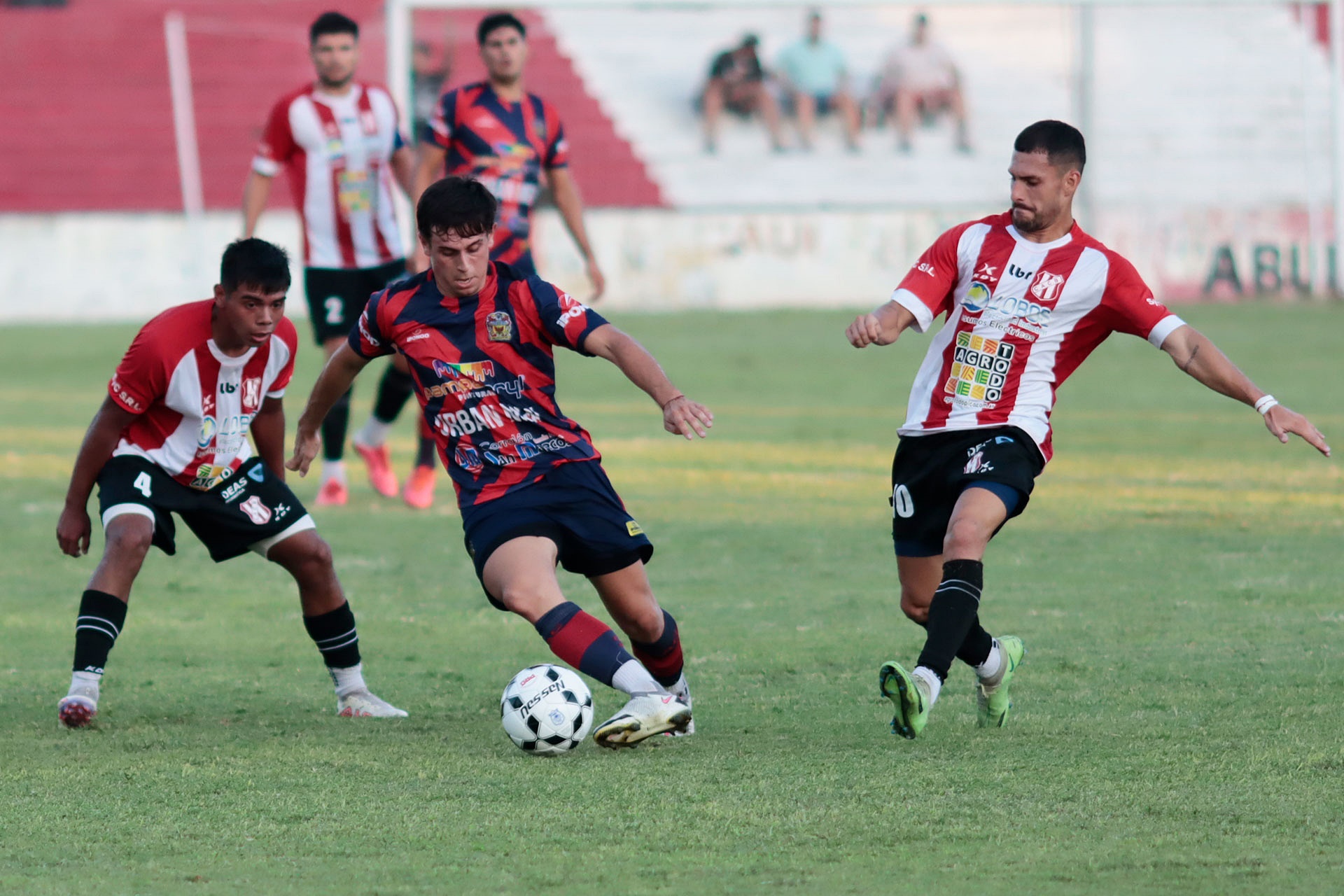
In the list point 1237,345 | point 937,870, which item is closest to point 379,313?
point 937,870

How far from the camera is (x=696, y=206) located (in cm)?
2611

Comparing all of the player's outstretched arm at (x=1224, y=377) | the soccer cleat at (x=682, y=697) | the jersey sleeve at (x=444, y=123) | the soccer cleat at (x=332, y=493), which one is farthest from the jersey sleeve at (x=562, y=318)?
the soccer cleat at (x=332, y=493)

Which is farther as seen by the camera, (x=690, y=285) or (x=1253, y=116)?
(x=1253, y=116)

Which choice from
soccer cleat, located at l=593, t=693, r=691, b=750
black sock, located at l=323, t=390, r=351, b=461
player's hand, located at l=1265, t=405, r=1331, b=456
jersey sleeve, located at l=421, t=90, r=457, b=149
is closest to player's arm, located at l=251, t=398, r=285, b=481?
soccer cleat, located at l=593, t=693, r=691, b=750

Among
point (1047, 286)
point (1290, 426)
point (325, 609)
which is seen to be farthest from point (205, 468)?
point (1290, 426)

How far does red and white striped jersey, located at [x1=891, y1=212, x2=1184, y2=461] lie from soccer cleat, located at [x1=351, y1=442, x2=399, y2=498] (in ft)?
17.1

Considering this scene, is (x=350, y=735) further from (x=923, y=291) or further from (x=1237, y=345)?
(x=1237, y=345)

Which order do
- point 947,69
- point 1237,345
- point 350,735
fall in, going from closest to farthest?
point 350,735
point 1237,345
point 947,69

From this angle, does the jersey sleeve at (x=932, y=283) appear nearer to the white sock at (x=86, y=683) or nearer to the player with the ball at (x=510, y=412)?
the player with the ball at (x=510, y=412)

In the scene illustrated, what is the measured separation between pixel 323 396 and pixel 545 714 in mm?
1227

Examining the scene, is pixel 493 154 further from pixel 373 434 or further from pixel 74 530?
pixel 74 530

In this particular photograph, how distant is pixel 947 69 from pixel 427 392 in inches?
961

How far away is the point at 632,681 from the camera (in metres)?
4.55

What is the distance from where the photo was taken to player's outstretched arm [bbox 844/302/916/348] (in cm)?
476
